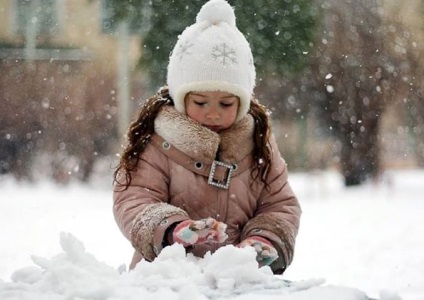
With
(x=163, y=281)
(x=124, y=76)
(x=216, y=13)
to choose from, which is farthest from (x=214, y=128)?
(x=124, y=76)

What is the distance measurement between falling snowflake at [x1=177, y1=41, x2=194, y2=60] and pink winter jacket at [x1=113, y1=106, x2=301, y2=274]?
0.22 metres

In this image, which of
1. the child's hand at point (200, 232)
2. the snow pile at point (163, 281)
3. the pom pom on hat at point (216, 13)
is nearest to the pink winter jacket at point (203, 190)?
the child's hand at point (200, 232)

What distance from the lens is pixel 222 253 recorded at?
6.12 ft

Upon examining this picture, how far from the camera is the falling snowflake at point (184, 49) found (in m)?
2.97

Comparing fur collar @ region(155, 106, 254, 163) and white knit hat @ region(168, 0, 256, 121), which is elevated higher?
white knit hat @ region(168, 0, 256, 121)

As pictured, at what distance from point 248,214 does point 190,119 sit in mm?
353

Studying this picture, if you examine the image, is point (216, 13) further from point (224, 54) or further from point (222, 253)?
point (222, 253)

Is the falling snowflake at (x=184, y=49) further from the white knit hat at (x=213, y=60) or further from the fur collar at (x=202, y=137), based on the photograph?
the fur collar at (x=202, y=137)

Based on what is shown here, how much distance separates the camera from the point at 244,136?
9.43ft

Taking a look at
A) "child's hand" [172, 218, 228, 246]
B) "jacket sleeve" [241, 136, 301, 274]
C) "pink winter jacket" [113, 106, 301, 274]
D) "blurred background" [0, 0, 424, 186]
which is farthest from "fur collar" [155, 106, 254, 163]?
"blurred background" [0, 0, 424, 186]

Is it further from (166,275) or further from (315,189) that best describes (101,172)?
(166,275)

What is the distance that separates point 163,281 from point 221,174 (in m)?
1.03

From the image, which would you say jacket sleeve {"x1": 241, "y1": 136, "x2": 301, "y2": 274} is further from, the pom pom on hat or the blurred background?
the blurred background

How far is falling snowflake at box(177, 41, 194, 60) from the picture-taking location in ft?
9.74
